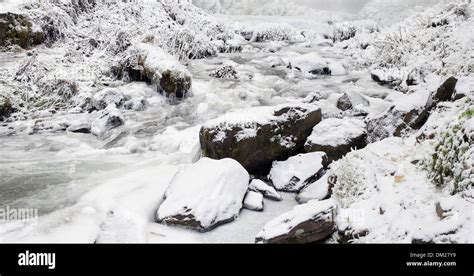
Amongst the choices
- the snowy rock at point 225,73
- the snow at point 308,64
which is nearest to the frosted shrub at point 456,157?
the snowy rock at point 225,73

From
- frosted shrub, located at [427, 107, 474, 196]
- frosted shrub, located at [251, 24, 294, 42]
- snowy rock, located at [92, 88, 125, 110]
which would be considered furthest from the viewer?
frosted shrub, located at [251, 24, 294, 42]

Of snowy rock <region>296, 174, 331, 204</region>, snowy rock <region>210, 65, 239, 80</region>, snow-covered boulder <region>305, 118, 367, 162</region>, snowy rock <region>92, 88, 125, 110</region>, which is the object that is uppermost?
snow-covered boulder <region>305, 118, 367, 162</region>

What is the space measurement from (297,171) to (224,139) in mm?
1158

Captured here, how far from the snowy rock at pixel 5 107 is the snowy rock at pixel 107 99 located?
1.76m

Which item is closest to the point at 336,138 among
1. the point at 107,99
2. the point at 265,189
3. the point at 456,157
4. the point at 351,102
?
the point at 265,189

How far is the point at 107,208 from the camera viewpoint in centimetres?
495

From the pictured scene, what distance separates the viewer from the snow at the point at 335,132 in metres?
6.02

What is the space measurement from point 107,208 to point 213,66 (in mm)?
10519

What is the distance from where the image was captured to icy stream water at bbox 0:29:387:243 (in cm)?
442

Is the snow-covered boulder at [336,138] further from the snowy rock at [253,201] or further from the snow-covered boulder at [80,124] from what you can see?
the snow-covered boulder at [80,124]

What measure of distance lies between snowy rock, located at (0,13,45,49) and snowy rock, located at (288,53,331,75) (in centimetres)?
835

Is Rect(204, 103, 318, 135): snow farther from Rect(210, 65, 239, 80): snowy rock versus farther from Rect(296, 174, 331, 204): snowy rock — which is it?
Rect(210, 65, 239, 80): snowy rock

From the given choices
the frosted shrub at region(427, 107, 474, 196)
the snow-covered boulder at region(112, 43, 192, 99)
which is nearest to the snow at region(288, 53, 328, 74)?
the snow-covered boulder at region(112, 43, 192, 99)
